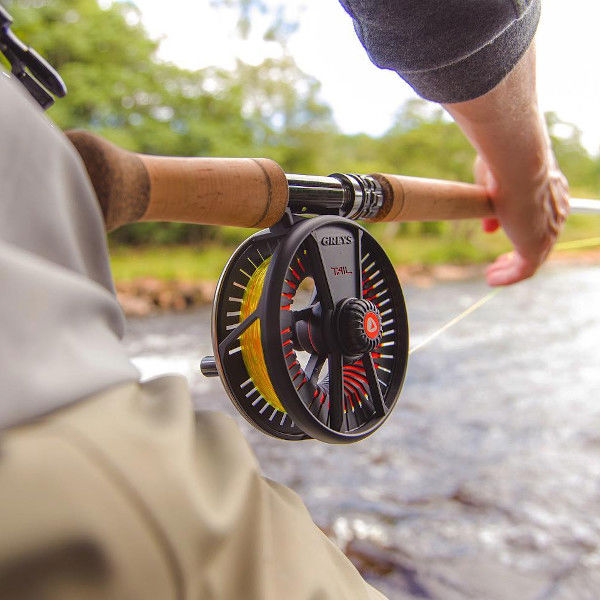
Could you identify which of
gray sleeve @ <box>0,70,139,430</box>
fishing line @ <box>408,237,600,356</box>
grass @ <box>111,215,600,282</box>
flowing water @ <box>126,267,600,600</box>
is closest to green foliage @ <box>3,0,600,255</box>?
grass @ <box>111,215,600,282</box>

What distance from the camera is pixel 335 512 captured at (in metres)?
2.65

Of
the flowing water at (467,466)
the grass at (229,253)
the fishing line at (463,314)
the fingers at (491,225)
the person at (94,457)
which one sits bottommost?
the grass at (229,253)

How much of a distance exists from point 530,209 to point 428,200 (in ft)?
0.50

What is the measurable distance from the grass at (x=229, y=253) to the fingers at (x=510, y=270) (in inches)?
201

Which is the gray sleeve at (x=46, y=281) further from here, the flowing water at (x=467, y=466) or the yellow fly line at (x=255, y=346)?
the flowing water at (x=467, y=466)

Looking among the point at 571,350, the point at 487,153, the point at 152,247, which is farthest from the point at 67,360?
the point at 152,247

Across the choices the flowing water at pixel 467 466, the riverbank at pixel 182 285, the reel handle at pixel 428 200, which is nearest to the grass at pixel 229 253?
the riverbank at pixel 182 285

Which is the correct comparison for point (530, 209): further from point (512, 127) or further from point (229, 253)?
point (229, 253)

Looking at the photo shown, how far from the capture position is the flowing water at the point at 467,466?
229 cm

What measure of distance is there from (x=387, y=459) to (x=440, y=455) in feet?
0.85

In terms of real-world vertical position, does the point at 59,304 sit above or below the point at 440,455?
above

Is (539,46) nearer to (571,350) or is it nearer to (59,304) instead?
(59,304)

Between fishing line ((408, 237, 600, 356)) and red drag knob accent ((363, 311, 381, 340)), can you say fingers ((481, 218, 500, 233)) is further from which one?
red drag knob accent ((363, 311, 381, 340))

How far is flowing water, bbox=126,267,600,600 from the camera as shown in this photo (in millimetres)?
2285
